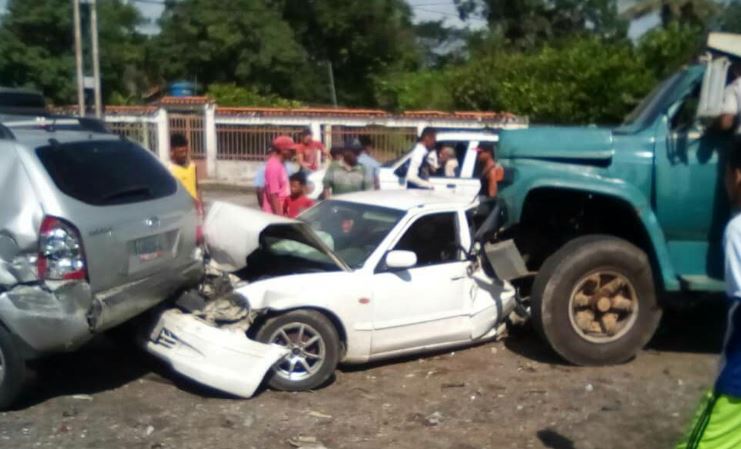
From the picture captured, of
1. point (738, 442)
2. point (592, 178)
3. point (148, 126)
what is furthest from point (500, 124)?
point (738, 442)

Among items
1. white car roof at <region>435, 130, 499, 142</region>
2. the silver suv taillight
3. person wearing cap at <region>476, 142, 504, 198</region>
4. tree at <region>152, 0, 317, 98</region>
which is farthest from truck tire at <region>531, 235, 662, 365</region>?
tree at <region>152, 0, 317, 98</region>

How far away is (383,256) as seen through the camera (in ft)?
27.0

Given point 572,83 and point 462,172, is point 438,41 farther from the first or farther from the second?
point 462,172

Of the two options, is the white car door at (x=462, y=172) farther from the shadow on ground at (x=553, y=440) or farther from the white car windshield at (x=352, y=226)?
the shadow on ground at (x=553, y=440)

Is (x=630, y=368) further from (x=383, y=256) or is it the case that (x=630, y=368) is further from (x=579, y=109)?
(x=579, y=109)

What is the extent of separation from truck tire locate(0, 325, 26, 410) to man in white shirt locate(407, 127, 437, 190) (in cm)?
805

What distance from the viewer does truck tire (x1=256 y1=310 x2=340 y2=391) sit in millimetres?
7629

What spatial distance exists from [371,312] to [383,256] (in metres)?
0.45

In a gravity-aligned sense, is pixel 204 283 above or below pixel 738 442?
below

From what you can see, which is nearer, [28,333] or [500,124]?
[28,333]

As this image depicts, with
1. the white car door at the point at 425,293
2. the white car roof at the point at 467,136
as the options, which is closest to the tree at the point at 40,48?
the white car roof at the point at 467,136

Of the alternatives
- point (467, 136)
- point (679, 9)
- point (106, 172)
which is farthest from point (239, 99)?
point (106, 172)

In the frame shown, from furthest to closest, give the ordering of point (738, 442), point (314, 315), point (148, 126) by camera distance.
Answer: point (148, 126) → point (314, 315) → point (738, 442)

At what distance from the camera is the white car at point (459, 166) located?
15.0 meters
